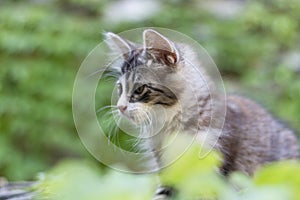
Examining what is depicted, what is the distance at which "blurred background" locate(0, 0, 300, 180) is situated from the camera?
14.5ft

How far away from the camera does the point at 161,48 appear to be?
1.70m

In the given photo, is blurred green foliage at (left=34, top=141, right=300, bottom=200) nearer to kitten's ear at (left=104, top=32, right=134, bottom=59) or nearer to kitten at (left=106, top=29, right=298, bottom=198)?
kitten at (left=106, top=29, right=298, bottom=198)

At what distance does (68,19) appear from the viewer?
4.82 metres

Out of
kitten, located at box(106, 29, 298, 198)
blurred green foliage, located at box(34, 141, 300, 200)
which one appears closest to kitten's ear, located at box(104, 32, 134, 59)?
kitten, located at box(106, 29, 298, 198)

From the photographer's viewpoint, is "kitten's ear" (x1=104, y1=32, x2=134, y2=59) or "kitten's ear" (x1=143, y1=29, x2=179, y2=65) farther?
"kitten's ear" (x1=104, y1=32, x2=134, y2=59)

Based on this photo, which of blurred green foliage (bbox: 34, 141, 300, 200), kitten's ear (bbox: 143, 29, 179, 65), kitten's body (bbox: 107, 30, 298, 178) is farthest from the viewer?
kitten's body (bbox: 107, 30, 298, 178)

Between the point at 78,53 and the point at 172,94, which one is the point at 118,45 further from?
the point at 78,53

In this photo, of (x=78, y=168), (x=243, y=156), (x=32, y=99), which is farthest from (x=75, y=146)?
(x=78, y=168)

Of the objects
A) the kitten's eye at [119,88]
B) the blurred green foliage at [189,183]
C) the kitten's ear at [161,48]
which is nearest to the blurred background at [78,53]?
the kitten's eye at [119,88]

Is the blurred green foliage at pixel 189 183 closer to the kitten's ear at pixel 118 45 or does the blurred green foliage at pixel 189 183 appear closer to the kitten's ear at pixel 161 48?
the kitten's ear at pixel 161 48

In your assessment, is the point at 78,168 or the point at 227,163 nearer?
the point at 78,168

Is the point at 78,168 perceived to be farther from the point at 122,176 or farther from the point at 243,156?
the point at 243,156

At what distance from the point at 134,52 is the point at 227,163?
403 millimetres

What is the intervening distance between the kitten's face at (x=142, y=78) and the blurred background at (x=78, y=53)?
7.15ft
